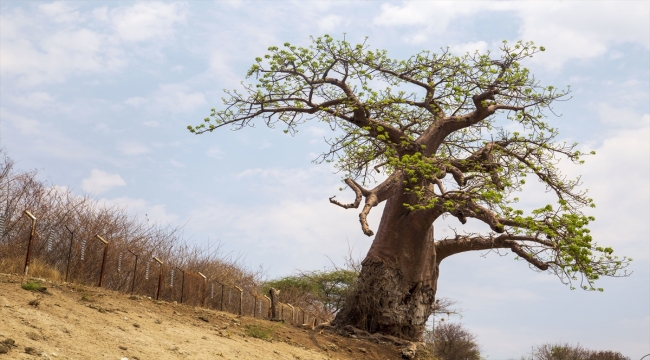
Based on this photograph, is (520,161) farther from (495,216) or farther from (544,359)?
(544,359)

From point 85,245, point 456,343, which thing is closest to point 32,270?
point 85,245

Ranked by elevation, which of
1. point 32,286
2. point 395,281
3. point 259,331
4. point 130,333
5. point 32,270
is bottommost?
point 130,333

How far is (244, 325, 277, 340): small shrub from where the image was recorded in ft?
28.0

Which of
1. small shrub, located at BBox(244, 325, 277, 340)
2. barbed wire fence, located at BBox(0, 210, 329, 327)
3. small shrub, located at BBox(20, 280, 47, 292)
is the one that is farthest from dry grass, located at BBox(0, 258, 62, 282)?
small shrub, located at BBox(244, 325, 277, 340)

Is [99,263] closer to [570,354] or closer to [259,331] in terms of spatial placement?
[259,331]

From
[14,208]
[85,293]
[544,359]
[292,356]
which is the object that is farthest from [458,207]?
[544,359]

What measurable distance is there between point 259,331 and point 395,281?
2.78 meters

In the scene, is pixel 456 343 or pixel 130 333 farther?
pixel 456 343

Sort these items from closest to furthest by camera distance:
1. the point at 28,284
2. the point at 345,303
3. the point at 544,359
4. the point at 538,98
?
1. the point at 28,284
2. the point at 345,303
3. the point at 538,98
4. the point at 544,359

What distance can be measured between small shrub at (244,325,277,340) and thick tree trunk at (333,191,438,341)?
2015 mm

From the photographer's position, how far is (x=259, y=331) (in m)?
8.71

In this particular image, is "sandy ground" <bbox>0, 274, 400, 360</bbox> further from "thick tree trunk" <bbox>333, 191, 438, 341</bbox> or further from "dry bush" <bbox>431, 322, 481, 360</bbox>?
"dry bush" <bbox>431, 322, 481, 360</bbox>

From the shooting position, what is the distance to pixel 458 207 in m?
10.0

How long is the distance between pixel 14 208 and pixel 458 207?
328 inches
